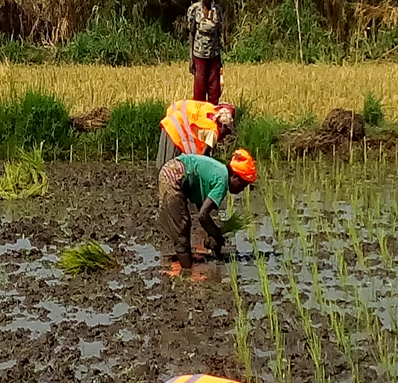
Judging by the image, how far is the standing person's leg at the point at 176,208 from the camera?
502cm

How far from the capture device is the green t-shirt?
193 inches

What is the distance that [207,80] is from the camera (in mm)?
8367

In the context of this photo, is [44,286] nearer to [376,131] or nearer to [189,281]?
[189,281]

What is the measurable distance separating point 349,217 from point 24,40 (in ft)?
34.2

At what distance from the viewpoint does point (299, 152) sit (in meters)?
8.30

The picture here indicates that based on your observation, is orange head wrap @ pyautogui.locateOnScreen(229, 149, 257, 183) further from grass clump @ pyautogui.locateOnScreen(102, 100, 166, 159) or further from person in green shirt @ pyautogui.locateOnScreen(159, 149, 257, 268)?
grass clump @ pyautogui.locateOnScreen(102, 100, 166, 159)

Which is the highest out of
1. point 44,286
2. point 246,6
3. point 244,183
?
point 246,6

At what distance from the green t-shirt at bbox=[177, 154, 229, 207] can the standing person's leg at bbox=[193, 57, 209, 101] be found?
3256mm

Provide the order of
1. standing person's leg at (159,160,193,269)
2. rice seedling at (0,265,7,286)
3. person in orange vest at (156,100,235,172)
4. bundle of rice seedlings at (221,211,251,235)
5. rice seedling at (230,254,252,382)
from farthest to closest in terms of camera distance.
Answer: person in orange vest at (156,100,235,172) → bundle of rice seedlings at (221,211,251,235) → standing person's leg at (159,160,193,269) → rice seedling at (0,265,7,286) → rice seedling at (230,254,252,382)

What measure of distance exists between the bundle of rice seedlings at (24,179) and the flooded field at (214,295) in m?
0.12

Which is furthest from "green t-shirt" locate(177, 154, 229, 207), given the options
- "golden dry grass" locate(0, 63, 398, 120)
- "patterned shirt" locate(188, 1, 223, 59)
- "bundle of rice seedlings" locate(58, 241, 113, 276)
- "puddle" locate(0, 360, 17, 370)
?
"golden dry grass" locate(0, 63, 398, 120)

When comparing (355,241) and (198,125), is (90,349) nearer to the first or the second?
(355,241)

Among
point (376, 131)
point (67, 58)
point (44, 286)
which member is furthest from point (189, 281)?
point (67, 58)

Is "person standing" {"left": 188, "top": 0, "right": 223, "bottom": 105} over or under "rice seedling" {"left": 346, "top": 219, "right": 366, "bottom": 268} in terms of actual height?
over
